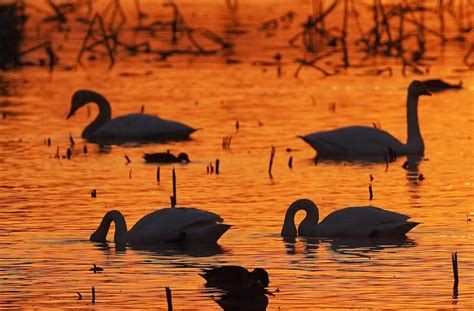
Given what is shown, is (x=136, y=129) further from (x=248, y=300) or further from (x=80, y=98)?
(x=248, y=300)

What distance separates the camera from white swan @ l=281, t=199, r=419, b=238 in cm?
1433

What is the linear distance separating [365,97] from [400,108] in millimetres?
1306

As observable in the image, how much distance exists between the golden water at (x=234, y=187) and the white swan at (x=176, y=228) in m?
0.17

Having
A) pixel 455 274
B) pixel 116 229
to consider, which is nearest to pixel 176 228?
pixel 116 229

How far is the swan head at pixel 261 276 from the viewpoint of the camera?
1191 cm

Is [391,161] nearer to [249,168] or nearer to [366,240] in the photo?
[249,168]

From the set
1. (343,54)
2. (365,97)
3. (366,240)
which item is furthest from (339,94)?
(366,240)

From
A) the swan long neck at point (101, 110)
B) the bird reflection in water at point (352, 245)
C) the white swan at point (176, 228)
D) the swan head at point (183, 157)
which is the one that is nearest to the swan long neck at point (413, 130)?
the swan head at point (183, 157)

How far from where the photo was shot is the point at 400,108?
25.4 meters

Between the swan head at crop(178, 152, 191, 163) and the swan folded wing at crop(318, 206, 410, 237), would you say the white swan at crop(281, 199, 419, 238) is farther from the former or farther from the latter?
the swan head at crop(178, 152, 191, 163)

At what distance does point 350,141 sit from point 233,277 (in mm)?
8551

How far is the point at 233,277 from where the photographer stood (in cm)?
1191

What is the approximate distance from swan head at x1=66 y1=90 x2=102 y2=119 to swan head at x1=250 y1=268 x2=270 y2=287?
12.2m

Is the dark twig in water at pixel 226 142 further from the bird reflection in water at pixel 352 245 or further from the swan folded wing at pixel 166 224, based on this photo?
the swan folded wing at pixel 166 224
